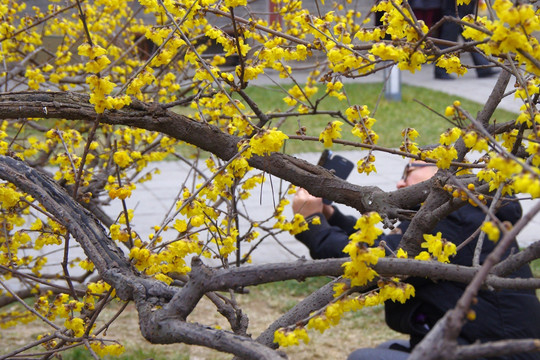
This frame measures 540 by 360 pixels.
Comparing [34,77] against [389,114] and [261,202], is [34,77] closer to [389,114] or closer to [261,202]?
[261,202]

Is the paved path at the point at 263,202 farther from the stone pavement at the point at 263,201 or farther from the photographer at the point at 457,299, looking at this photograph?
the photographer at the point at 457,299

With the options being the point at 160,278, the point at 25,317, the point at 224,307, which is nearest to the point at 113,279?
the point at 160,278

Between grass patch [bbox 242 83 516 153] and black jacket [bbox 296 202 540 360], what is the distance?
6.08 m

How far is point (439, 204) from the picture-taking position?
210cm

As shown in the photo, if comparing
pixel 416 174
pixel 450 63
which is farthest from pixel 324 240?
pixel 450 63

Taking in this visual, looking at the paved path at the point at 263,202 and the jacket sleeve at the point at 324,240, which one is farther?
the paved path at the point at 263,202

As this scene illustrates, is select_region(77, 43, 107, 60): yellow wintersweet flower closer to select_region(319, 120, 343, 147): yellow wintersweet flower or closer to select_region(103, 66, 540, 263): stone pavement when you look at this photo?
select_region(319, 120, 343, 147): yellow wintersweet flower

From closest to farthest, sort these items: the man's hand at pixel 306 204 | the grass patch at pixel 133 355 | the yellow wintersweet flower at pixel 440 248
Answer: the yellow wintersweet flower at pixel 440 248 → the man's hand at pixel 306 204 → the grass patch at pixel 133 355

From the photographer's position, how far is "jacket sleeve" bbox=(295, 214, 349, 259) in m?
3.13

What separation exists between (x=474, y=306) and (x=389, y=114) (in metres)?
9.09

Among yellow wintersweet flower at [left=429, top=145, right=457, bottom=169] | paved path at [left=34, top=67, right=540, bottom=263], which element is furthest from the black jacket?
paved path at [left=34, top=67, right=540, bottom=263]

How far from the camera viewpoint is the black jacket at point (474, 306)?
9.62 feet

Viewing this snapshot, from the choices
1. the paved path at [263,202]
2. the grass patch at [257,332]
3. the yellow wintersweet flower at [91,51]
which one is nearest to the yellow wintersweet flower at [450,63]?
the yellow wintersweet flower at [91,51]

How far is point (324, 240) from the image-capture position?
321 centimetres
